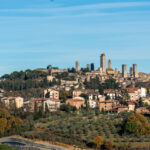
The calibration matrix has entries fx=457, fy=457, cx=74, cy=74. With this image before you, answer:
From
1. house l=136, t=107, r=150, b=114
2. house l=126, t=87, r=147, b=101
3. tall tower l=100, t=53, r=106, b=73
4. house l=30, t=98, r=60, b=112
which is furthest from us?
tall tower l=100, t=53, r=106, b=73

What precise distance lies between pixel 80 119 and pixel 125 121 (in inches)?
261

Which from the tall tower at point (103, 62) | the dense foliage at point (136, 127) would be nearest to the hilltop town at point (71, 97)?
the tall tower at point (103, 62)

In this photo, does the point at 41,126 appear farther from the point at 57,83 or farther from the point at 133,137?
the point at 57,83

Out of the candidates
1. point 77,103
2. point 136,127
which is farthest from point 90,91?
Answer: point 136,127

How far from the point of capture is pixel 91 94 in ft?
262

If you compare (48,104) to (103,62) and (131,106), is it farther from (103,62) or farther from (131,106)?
(103,62)

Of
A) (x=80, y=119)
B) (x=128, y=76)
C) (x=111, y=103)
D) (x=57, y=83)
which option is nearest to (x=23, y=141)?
(x=80, y=119)

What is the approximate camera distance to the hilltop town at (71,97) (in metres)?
53.4

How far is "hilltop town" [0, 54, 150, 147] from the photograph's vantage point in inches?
2102

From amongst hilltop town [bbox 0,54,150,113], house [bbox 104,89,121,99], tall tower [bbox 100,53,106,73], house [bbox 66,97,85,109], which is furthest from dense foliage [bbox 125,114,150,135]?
tall tower [bbox 100,53,106,73]

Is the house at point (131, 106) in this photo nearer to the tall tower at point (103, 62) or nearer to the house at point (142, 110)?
the house at point (142, 110)

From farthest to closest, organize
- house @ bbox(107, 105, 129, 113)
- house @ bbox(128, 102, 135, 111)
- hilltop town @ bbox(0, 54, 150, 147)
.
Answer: house @ bbox(128, 102, 135, 111), house @ bbox(107, 105, 129, 113), hilltop town @ bbox(0, 54, 150, 147)

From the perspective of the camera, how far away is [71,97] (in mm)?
77938

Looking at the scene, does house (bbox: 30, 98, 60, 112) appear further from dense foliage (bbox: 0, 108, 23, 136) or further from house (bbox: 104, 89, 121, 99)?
house (bbox: 104, 89, 121, 99)
